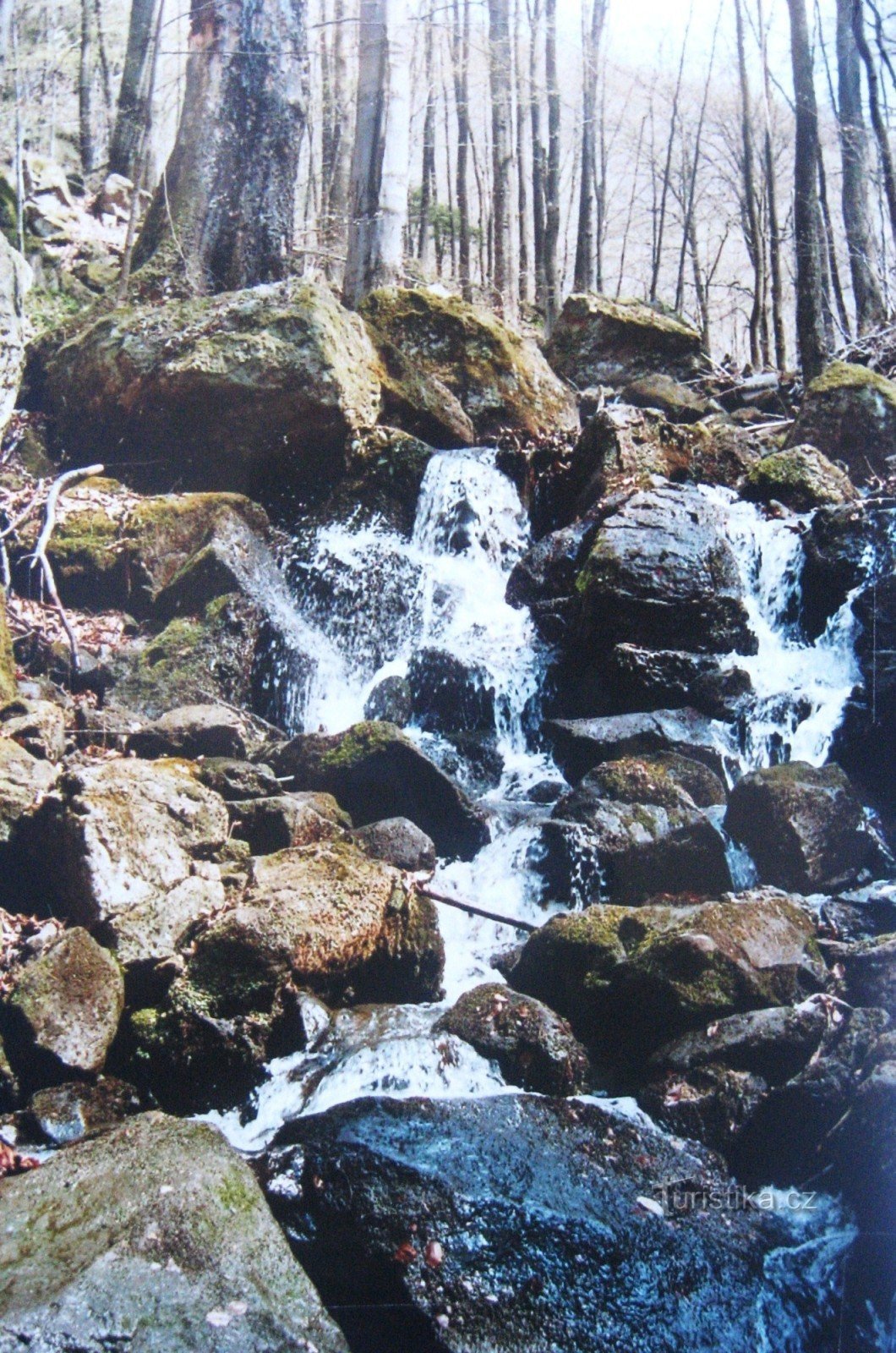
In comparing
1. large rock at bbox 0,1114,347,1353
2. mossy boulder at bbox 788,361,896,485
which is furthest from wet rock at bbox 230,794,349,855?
mossy boulder at bbox 788,361,896,485

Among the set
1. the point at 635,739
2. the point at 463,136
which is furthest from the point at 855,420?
the point at 463,136

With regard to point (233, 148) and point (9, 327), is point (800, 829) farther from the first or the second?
point (233, 148)

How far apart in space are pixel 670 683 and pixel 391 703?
2.34 meters

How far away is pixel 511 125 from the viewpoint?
18.9 metres

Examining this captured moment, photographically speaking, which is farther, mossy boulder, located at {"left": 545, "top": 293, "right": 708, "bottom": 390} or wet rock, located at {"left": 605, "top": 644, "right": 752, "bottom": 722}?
mossy boulder, located at {"left": 545, "top": 293, "right": 708, "bottom": 390}

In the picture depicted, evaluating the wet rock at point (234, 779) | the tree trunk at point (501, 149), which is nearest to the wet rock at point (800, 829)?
the wet rock at point (234, 779)

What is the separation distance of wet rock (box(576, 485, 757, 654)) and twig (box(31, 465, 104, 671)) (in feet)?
13.5

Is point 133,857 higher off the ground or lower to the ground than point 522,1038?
higher

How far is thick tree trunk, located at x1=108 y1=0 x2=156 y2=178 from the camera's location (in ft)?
56.3

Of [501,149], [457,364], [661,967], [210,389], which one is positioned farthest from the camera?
[501,149]

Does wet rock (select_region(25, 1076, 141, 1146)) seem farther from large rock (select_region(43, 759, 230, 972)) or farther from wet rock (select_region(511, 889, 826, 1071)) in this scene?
wet rock (select_region(511, 889, 826, 1071))

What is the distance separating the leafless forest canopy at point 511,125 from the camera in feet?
36.8

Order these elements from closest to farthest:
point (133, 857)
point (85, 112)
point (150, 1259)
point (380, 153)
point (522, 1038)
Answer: point (150, 1259), point (522, 1038), point (133, 857), point (380, 153), point (85, 112)

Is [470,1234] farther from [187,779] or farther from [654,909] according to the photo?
[187,779]
